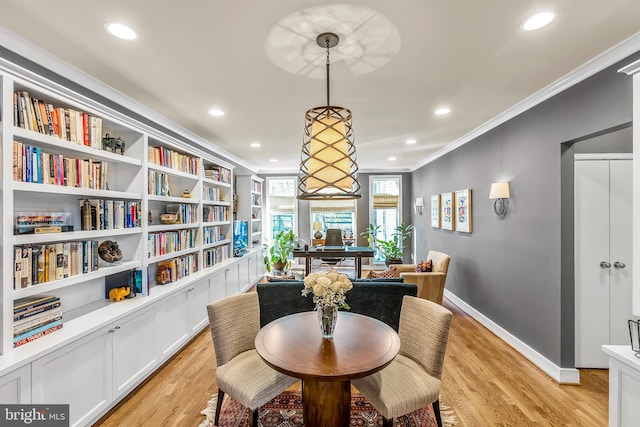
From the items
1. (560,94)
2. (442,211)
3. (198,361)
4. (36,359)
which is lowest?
(198,361)

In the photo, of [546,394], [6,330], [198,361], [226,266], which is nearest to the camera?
[6,330]

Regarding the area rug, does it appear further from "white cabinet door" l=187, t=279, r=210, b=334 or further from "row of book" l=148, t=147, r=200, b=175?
Result: "row of book" l=148, t=147, r=200, b=175

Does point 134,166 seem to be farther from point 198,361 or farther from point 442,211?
point 442,211

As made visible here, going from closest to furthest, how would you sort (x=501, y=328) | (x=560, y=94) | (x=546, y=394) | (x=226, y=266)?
(x=546, y=394), (x=560, y=94), (x=501, y=328), (x=226, y=266)

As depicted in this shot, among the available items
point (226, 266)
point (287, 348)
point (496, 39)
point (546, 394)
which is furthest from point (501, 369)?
point (226, 266)

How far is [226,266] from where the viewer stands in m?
4.44

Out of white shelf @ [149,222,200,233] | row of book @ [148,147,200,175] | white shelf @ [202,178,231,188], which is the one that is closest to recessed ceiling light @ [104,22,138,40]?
row of book @ [148,147,200,175]

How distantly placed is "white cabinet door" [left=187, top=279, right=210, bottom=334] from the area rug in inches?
49.4

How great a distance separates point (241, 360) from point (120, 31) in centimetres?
229

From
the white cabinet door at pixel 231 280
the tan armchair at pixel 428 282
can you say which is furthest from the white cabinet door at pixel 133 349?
the tan armchair at pixel 428 282

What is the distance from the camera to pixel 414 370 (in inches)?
79.4

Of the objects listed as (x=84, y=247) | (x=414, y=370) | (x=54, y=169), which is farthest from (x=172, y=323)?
(x=414, y=370)

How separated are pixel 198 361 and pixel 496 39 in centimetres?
379

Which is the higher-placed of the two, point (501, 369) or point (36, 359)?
point (36, 359)
